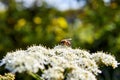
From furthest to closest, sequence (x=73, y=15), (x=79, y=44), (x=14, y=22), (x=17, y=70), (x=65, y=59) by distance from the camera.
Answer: (x=73, y=15), (x=14, y=22), (x=79, y=44), (x=65, y=59), (x=17, y=70)

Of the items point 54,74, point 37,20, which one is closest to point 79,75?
point 54,74

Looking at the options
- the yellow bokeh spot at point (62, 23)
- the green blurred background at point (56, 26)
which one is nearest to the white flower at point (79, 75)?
the green blurred background at point (56, 26)

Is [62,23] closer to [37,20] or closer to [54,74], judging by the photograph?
[37,20]

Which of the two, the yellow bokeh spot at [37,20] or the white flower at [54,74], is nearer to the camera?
the white flower at [54,74]

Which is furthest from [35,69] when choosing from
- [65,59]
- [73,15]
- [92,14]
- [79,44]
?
[73,15]

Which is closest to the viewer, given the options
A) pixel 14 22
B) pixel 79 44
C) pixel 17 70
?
pixel 17 70

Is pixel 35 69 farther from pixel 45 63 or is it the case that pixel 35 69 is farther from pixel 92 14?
pixel 92 14

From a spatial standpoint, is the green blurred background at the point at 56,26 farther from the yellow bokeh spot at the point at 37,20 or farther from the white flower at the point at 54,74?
the white flower at the point at 54,74
